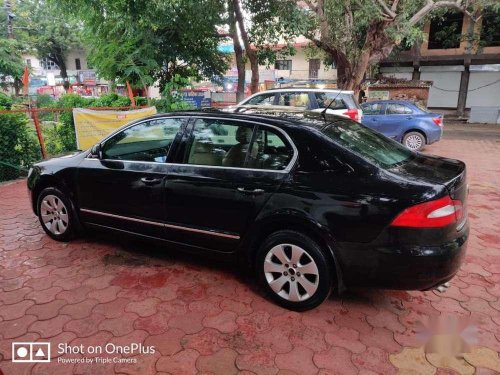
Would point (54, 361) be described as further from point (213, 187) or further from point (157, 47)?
point (157, 47)

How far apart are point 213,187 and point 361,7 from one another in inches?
398

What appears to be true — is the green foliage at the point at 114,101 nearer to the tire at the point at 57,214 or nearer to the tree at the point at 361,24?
the tree at the point at 361,24

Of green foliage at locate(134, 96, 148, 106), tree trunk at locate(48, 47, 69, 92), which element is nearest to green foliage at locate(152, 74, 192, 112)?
green foliage at locate(134, 96, 148, 106)

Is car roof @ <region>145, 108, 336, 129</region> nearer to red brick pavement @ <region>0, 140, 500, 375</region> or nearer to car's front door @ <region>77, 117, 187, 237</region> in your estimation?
car's front door @ <region>77, 117, 187, 237</region>

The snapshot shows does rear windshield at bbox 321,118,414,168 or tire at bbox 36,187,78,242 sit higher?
rear windshield at bbox 321,118,414,168

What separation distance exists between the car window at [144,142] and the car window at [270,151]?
2.91 ft

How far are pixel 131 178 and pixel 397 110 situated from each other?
9.67 metres

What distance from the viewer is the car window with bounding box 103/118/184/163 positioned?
3.66 metres

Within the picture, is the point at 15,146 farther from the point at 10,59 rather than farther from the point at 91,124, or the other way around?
the point at 10,59

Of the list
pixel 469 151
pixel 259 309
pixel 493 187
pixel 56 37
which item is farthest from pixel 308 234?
pixel 56 37

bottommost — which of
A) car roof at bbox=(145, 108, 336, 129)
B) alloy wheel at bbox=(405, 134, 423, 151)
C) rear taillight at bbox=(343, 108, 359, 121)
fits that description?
Answer: alloy wheel at bbox=(405, 134, 423, 151)

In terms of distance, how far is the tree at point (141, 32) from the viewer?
10414 mm

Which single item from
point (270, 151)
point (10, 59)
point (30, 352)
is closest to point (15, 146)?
point (30, 352)

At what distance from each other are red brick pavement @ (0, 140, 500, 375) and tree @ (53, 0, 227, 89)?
24.8ft
